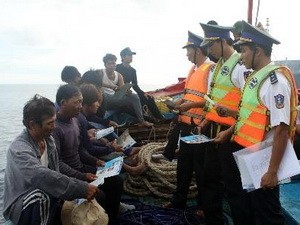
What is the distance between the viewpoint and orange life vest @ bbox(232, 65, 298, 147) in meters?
2.36

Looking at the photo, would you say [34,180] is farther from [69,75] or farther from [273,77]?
[69,75]

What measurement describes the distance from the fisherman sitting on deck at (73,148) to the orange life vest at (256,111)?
149 cm

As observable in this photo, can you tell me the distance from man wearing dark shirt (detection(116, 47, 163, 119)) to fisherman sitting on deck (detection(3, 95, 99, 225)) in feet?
14.4

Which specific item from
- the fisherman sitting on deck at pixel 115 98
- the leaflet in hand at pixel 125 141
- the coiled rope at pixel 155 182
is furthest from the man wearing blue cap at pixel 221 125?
the fisherman sitting on deck at pixel 115 98

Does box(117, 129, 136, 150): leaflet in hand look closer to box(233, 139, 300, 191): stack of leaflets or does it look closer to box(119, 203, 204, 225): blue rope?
box(119, 203, 204, 225): blue rope

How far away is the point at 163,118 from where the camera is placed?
691 cm

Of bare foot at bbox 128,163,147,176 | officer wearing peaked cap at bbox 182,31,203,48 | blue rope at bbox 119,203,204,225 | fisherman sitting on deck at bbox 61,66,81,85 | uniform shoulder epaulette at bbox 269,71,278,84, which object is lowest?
blue rope at bbox 119,203,204,225

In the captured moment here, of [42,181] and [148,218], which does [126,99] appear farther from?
[42,181]

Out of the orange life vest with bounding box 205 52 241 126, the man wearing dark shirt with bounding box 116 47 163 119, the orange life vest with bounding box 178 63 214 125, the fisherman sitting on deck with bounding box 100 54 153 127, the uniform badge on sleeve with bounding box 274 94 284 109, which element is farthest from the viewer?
the man wearing dark shirt with bounding box 116 47 163 119

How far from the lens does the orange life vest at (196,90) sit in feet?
12.2

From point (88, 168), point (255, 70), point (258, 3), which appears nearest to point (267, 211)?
point (255, 70)

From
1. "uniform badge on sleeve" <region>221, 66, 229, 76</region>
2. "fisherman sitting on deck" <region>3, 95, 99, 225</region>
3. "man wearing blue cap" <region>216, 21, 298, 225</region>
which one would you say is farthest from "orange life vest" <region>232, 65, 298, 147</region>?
"fisherman sitting on deck" <region>3, 95, 99, 225</region>

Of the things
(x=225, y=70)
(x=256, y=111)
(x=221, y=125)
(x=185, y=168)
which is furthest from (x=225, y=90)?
(x=185, y=168)

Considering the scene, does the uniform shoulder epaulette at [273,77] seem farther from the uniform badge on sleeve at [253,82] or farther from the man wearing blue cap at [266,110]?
the uniform badge on sleeve at [253,82]
